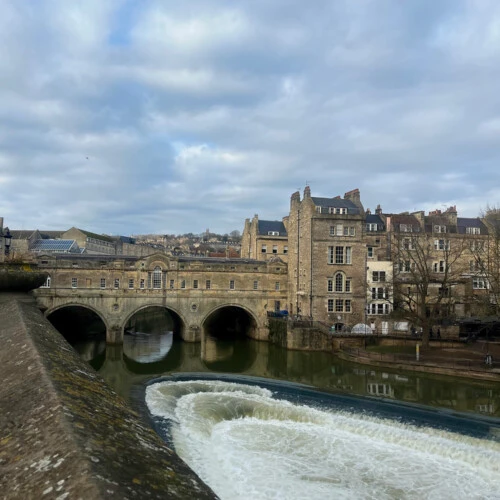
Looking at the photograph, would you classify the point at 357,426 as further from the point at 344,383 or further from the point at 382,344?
the point at 382,344

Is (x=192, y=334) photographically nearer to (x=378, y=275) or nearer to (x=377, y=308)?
(x=377, y=308)

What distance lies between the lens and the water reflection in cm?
2622

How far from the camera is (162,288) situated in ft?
147

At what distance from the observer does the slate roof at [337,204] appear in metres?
47.0

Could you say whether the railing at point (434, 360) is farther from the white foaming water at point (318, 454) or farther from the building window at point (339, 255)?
the white foaming water at point (318, 454)

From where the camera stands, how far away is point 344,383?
1169 inches

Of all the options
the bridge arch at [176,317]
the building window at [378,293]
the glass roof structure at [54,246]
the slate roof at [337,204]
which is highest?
the slate roof at [337,204]

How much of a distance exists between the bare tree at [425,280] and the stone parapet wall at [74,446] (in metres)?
33.6

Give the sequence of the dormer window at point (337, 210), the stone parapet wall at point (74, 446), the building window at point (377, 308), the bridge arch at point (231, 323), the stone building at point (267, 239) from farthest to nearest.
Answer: the stone building at point (267, 239) < the bridge arch at point (231, 323) < the dormer window at point (337, 210) < the building window at point (377, 308) < the stone parapet wall at point (74, 446)

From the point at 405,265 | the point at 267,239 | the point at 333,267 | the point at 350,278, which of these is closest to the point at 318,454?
the point at 405,265

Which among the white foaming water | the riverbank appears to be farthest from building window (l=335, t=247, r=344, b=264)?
the white foaming water

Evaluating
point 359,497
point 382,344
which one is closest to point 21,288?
point 359,497

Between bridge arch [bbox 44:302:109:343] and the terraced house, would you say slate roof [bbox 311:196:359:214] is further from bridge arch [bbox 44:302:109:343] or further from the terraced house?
bridge arch [bbox 44:302:109:343]

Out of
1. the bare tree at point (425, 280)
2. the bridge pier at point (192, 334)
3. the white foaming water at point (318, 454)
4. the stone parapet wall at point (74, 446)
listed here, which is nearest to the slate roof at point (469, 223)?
the bare tree at point (425, 280)
